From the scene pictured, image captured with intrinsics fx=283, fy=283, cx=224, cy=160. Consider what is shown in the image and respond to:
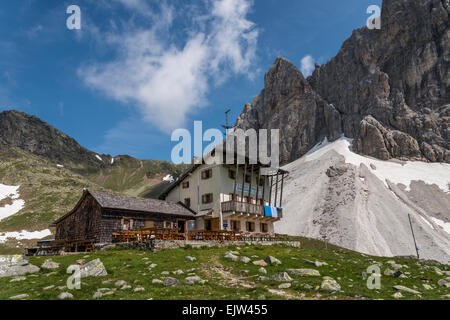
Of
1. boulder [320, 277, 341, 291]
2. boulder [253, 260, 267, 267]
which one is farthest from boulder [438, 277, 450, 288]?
boulder [253, 260, 267, 267]

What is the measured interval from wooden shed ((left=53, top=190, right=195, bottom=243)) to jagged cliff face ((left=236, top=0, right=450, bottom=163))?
76.8 metres

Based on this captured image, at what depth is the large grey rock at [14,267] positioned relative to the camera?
1427 cm

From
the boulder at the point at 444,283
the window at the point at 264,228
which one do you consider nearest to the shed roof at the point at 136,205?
the window at the point at 264,228

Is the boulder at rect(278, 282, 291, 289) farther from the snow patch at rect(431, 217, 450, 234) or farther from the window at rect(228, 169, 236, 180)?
the snow patch at rect(431, 217, 450, 234)

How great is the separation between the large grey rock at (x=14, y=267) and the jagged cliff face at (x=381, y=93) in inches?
3730

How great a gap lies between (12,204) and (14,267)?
111 m

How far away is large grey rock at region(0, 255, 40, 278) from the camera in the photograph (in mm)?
14266

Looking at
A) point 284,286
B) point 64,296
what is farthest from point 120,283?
point 284,286

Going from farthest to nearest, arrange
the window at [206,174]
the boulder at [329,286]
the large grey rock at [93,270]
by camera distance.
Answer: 1. the window at [206,174]
2. the large grey rock at [93,270]
3. the boulder at [329,286]

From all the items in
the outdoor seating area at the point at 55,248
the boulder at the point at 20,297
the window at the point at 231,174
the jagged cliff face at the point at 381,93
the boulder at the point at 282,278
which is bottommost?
the outdoor seating area at the point at 55,248

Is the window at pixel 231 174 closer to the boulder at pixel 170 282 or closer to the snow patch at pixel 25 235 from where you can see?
the boulder at pixel 170 282
